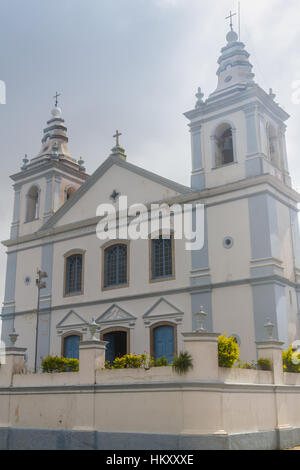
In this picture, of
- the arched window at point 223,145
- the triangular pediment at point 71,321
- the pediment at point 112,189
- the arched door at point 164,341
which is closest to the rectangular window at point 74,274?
the triangular pediment at point 71,321

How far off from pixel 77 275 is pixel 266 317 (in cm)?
850

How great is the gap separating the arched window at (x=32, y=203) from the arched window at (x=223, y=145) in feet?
29.8

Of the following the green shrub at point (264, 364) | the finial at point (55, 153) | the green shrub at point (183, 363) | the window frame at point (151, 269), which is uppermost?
the finial at point (55, 153)

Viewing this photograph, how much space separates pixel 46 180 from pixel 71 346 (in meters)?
7.77

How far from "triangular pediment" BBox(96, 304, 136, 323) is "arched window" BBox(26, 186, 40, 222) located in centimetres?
688

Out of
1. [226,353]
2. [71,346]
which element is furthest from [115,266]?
[226,353]

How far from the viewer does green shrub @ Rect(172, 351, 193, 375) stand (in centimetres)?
1180

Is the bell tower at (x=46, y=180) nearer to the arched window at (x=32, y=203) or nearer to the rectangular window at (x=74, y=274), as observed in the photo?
the arched window at (x=32, y=203)

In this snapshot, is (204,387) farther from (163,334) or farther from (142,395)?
(163,334)

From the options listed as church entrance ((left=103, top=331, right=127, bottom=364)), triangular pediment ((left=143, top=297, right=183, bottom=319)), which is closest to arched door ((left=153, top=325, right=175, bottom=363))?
triangular pediment ((left=143, top=297, right=183, bottom=319))

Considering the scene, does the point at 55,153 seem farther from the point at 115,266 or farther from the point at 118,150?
the point at 115,266

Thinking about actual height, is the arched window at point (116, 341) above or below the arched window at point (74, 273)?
below

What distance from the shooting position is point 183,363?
1182cm

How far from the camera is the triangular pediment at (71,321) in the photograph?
21466 mm
